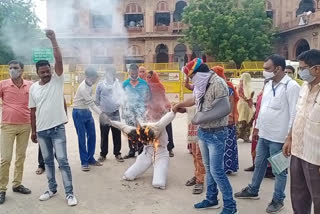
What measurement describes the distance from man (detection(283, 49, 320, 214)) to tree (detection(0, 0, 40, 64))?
7.94 m

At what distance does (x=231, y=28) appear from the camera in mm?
24500

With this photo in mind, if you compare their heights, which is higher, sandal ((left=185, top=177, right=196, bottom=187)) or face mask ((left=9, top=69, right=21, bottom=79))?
face mask ((left=9, top=69, right=21, bottom=79))

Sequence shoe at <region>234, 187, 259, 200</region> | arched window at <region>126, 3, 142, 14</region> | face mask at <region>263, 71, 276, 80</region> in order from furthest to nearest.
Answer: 1. arched window at <region>126, 3, 142, 14</region>
2. shoe at <region>234, 187, 259, 200</region>
3. face mask at <region>263, 71, 276, 80</region>

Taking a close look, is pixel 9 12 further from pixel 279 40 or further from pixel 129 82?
pixel 279 40

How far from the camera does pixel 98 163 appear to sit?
6184 millimetres

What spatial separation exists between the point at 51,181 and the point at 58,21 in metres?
6.10

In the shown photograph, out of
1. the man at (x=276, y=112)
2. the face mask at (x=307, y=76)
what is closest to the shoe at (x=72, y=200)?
the man at (x=276, y=112)

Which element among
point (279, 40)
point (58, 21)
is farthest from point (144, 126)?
point (279, 40)

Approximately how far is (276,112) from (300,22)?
2514 centimetres

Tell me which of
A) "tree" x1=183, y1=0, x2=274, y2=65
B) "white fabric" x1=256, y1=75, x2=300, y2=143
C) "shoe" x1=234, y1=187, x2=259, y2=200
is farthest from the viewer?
"tree" x1=183, y1=0, x2=274, y2=65

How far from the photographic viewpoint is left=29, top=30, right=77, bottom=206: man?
4.25 meters

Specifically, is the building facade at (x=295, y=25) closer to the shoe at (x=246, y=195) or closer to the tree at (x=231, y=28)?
the tree at (x=231, y=28)

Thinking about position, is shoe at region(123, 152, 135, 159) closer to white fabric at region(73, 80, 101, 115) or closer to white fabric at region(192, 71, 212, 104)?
white fabric at region(73, 80, 101, 115)

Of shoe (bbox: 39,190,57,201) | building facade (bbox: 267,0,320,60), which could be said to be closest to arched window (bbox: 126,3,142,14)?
building facade (bbox: 267,0,320,60)
